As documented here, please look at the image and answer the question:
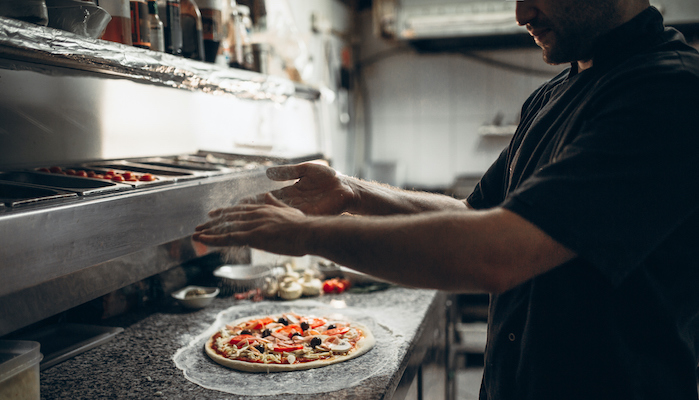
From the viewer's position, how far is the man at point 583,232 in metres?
0.96

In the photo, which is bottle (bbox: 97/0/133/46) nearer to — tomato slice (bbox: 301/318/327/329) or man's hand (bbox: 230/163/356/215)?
man's hand (bbox: 230/163/356/215)

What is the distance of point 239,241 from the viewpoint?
40.8 inches

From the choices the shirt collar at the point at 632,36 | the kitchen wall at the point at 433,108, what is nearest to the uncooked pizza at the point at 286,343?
the shirt collar at the point at 632,36

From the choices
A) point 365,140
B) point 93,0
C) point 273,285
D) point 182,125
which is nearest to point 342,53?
point 365,140

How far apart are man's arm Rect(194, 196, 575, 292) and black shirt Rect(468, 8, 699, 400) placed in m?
0.05

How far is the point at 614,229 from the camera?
3.13ft

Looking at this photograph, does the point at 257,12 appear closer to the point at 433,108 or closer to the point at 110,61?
the point at 110,61

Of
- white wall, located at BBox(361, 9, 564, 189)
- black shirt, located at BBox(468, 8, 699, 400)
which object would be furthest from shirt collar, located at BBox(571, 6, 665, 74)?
white wall, located at BBox(361, 9, 564, 189)

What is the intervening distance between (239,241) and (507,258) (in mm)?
512

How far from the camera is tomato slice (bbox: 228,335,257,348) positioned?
5.44ft

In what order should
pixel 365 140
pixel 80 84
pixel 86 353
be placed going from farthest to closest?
1. pixel 365 140
2. pixel 80 84
3. pixel 86 353

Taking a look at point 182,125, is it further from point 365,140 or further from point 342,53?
point 365,140

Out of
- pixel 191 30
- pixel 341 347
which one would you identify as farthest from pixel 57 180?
pixel 341 347

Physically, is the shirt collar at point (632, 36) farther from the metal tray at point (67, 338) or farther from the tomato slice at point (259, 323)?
the metal tray at point (67, 338)
